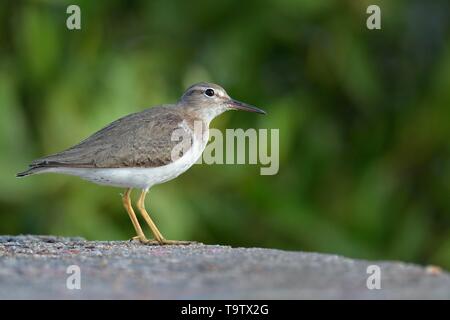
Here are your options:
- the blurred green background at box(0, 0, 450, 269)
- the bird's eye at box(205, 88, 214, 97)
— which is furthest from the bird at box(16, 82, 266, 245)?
the blurred green background at box(0, 0, 450, 269)

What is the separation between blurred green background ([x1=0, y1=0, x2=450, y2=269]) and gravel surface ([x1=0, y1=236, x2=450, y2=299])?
5142mm

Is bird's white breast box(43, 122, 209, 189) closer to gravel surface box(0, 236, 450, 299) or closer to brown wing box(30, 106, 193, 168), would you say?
brown wing box(30, 106, 193, 168)

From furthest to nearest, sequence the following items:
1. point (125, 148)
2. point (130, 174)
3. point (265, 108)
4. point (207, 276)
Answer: point (265, 108), point (125, 148), point (130, 174), point (207, 276)

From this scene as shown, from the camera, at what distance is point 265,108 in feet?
51.2

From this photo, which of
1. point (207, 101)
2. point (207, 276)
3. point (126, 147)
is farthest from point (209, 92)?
point (207, 276)

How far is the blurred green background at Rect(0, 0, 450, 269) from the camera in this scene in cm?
1421

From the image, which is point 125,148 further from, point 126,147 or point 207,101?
point 207,101

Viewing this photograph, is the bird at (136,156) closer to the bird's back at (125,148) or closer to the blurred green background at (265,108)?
the bird's back at (125,148)

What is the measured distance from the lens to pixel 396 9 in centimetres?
1808

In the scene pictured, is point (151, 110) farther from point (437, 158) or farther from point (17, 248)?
point (437, 158)

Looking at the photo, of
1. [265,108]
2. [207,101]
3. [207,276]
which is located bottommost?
[207,276]

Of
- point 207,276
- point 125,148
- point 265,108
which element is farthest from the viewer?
point 265,108

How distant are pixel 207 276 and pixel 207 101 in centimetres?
466

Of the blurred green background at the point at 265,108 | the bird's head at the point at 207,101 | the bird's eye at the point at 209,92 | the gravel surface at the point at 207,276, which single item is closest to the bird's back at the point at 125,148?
the bird's head at the point at 207,101
